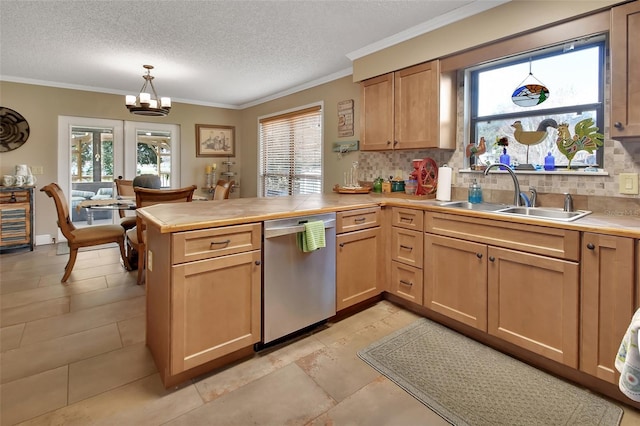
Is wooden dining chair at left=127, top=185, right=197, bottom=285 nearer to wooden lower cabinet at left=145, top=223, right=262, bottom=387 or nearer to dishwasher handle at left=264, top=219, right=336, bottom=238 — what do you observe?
wooden lower cabinet at left=145, top=223, right=262, bottom=387

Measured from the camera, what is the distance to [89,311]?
2.64 meters

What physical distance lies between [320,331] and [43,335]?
189 centimetres

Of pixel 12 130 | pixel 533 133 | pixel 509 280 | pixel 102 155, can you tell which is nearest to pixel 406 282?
pixel 509 280

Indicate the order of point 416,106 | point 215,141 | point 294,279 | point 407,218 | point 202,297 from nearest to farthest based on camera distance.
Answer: point 202,297 < point 294,279 < point 407,218 < point 416,106 < point 215,141

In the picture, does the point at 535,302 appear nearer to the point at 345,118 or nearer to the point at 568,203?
the point at 568,203

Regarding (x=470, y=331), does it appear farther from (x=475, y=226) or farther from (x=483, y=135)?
(x=483, y=135)

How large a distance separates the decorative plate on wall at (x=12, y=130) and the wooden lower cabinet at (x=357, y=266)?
514 centimetres

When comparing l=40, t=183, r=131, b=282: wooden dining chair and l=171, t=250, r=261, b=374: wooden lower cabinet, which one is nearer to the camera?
l=171, t=250, r=261, b=374: wooden lower cabinet

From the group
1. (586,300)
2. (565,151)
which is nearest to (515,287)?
(586,300)

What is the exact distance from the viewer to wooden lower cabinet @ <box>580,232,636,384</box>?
5.13 feet

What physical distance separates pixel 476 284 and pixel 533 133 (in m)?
1.26

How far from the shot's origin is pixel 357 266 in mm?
2592

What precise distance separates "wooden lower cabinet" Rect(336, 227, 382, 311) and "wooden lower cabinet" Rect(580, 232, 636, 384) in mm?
A: 1353

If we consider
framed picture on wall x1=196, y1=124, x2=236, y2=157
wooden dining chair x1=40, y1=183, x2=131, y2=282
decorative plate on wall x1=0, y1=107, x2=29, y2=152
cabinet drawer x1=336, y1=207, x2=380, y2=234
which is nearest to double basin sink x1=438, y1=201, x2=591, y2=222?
cabinet drawer x1=336, y1=207, x2=380, y2=234
